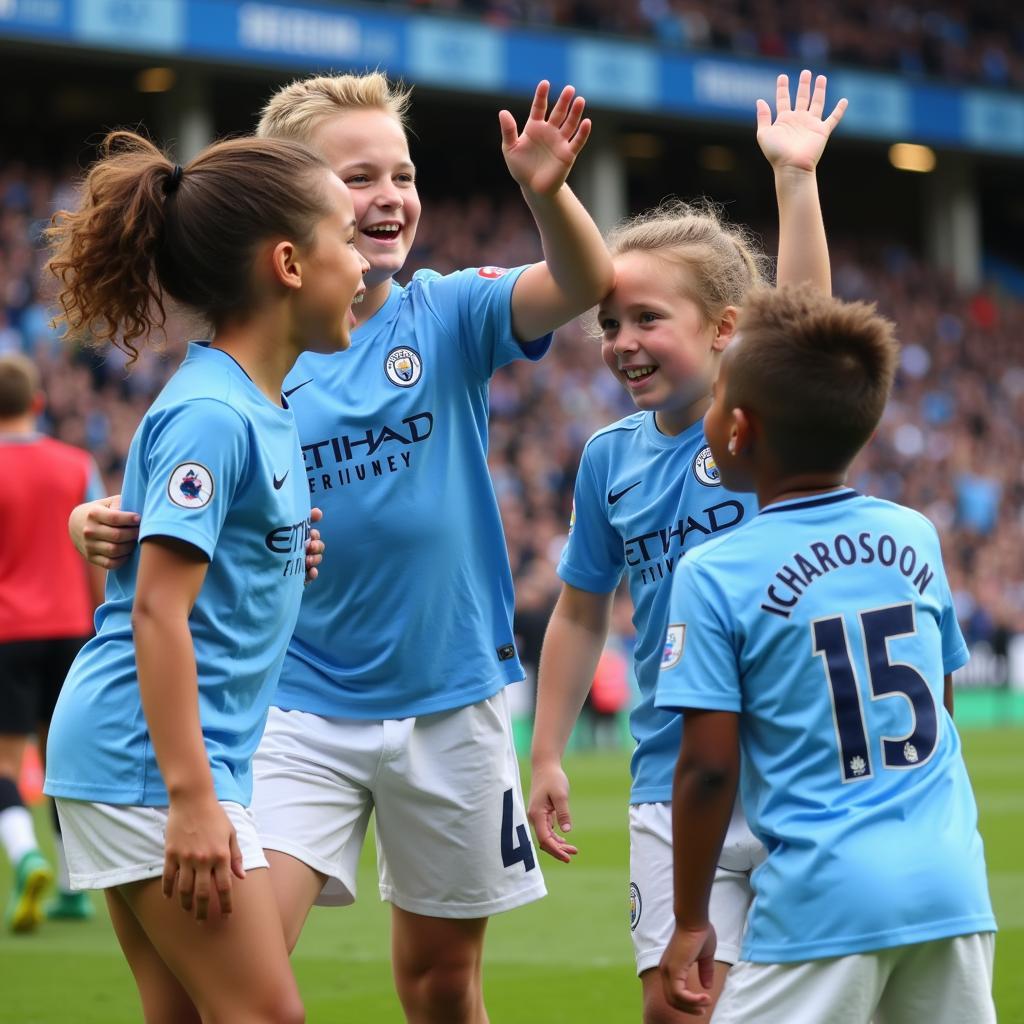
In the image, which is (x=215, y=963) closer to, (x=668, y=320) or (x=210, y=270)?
(x=210, y=270)

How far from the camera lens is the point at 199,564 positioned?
9.35 ft

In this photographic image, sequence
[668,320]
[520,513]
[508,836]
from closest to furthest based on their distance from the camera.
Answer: [668,320] → [508,836] → [520,513]

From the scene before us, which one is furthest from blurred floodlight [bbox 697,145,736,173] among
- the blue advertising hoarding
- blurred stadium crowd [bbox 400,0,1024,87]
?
the blue advertising hoarding

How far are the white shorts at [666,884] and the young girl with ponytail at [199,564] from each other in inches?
35.3

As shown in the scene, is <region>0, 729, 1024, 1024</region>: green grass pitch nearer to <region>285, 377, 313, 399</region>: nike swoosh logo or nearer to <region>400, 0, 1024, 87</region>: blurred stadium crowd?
<region>285, 377, 313, 399</region>: nike swoosh logo

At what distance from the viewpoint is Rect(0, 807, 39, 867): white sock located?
6703 mm

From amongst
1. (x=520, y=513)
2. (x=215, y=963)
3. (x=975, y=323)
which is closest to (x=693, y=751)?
(x=215, y=963)

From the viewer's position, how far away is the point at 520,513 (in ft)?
67.9

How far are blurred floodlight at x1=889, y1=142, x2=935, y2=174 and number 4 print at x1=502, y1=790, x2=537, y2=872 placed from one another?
105 ft

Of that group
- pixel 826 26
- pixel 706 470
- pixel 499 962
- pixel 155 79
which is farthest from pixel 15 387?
pixel 826 26

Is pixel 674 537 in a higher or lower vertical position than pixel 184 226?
lower

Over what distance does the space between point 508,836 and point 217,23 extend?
2210 cm

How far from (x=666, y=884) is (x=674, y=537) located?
2.34 feet

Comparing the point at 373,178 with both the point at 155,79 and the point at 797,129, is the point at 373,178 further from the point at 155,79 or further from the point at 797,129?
the point at 155,79
